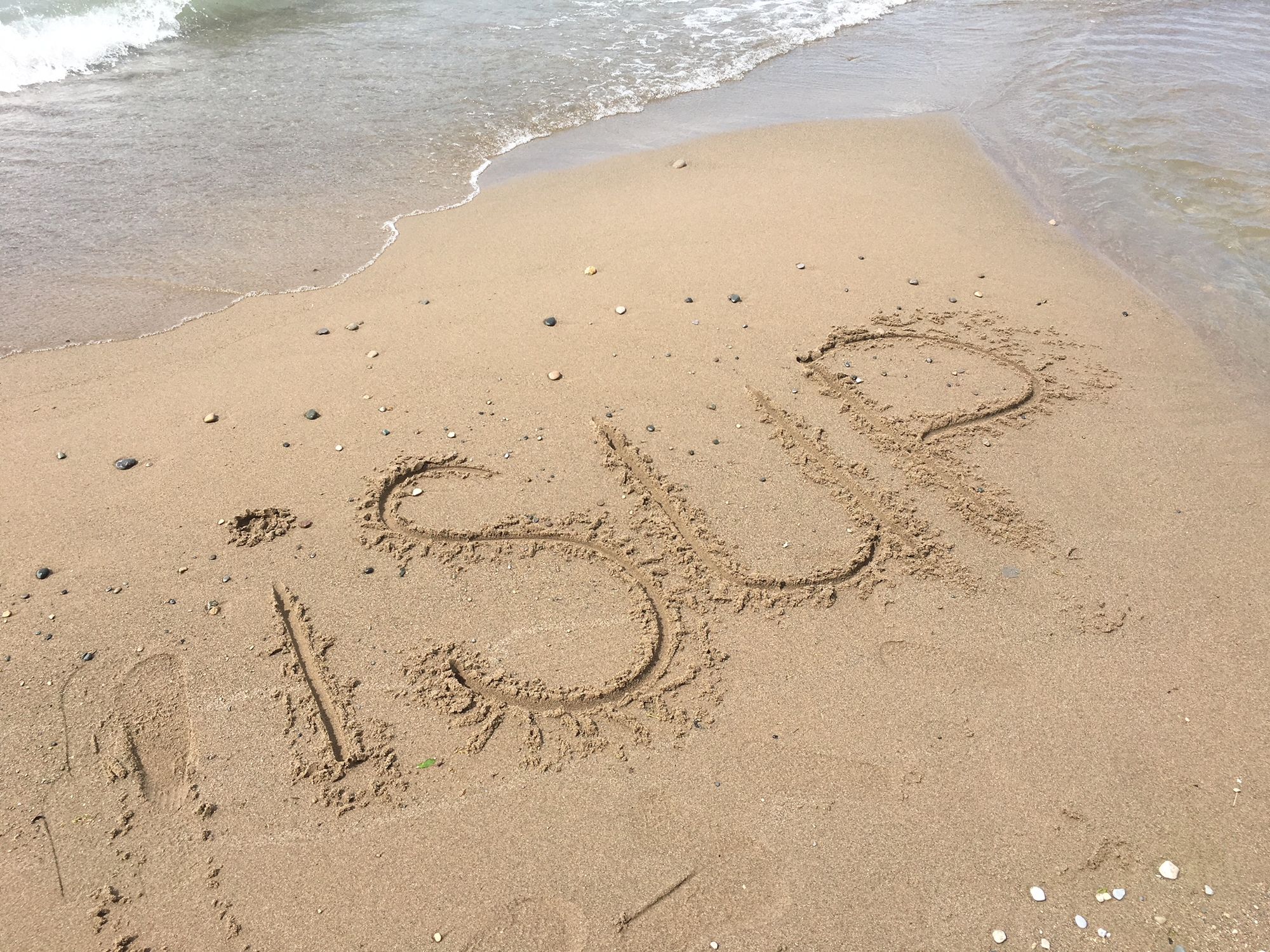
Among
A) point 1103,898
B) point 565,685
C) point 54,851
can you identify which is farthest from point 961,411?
point 54,851

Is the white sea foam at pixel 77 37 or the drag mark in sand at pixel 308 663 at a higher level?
the white sea foam at pixel 77 37

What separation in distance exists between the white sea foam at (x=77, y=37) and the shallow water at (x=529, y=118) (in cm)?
25

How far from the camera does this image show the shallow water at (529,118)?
5.42 meters

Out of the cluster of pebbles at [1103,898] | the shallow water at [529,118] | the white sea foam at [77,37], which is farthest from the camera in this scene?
the white sea foam at [77,37]

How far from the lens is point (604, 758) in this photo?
9.60 ft

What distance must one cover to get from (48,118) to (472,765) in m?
7.60

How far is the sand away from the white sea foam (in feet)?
18.8

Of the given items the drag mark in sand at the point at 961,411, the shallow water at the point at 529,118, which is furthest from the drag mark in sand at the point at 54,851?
the drag mark in sand at the point at 961,411

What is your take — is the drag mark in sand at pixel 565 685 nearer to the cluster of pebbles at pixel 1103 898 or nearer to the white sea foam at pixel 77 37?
the cluster of pebbles at pixel 1103 898

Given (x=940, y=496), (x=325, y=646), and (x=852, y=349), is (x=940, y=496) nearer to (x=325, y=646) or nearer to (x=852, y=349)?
(x=852, y=349)

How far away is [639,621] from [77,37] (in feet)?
31.8

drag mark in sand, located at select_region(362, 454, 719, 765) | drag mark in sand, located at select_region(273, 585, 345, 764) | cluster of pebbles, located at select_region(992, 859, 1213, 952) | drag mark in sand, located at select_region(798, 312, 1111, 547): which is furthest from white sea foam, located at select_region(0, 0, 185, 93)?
cluster of pebbles, located at select_region(992, 859, 1213, 952)

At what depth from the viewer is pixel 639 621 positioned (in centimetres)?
337

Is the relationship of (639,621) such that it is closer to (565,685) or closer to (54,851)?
(565,685)
